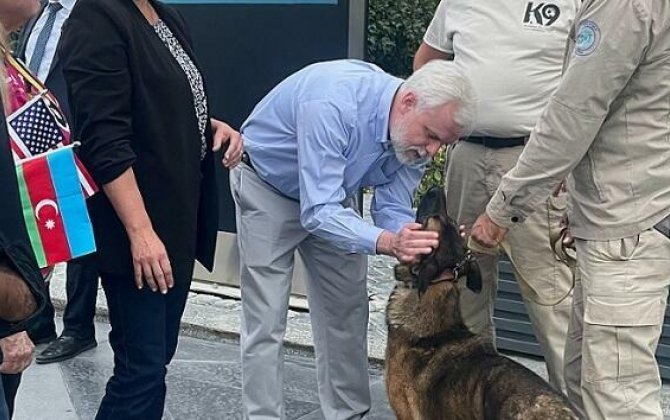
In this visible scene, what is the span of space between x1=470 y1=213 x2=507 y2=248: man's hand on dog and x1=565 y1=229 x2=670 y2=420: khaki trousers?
1.31ft

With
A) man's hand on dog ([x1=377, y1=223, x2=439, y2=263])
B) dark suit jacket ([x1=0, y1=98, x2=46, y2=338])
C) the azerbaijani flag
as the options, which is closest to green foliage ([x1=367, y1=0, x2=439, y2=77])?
man's hand on dog ([x1=377, y1=223, x2=439, y2=263])

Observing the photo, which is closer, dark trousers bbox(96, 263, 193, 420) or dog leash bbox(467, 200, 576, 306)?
dark trousers bbox(96, 263, 193, 420)

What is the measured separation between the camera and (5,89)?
2.24 metres

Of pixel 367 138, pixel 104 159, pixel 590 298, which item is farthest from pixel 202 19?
pixel 590 298

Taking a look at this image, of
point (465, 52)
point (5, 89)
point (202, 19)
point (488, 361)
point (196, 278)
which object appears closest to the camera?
point (5, 89)

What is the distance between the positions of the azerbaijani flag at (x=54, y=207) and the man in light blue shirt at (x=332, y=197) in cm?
100

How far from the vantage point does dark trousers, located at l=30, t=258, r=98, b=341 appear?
5.19m

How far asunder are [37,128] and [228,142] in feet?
3.38

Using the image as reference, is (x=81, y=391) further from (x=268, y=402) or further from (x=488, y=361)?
(x=488, y=361)

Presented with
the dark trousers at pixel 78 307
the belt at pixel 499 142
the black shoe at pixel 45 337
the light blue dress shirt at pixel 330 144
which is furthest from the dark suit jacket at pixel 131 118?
the black shoe at pixel 45 337

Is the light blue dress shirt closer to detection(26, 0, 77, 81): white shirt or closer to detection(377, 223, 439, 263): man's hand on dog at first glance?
detection(377, 223, 439, 263): man's hand on dog

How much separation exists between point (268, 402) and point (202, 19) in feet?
9.34

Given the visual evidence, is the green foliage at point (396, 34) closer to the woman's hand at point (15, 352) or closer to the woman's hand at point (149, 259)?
the woman's hand at point (149, 259)

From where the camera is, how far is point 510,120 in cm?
376
